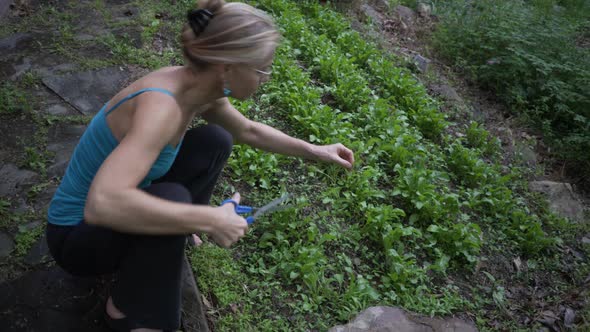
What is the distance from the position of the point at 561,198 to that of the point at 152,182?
3.77 m


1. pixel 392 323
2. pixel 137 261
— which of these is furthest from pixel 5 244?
pixel 392 323

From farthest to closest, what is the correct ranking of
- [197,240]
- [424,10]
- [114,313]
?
1. [424,10]
2. [197,240]
3. [114,313]

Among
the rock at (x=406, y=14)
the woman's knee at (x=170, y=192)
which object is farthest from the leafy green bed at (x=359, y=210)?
the rock at (x=406, y=14)

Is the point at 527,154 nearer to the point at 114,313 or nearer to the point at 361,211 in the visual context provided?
the point at 361,211

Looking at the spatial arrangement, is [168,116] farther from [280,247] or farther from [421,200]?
[421,200]

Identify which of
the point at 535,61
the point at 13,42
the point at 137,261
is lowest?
the point at 13,42

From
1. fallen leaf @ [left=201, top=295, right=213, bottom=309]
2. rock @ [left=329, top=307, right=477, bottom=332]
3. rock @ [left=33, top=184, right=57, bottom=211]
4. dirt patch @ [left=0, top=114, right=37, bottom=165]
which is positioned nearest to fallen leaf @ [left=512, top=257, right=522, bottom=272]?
rock @ [left=329, top=307, right=477, bottom=332]

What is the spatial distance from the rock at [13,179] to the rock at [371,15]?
508 centimetres

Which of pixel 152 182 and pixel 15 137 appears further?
pixel 15 137

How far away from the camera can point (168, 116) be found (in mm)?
1718

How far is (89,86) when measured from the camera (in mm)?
3971

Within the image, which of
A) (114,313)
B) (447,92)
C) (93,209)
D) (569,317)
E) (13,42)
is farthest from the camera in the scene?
(447,92)

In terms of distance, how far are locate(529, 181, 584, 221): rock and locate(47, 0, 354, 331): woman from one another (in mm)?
3442

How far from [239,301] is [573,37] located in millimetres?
6269
